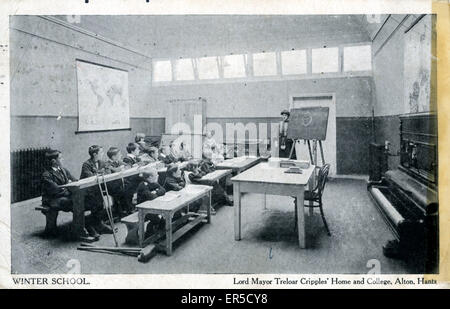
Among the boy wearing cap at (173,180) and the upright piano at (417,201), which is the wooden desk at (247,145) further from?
the upright piano at (417,201)

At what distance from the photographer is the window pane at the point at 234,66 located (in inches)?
294

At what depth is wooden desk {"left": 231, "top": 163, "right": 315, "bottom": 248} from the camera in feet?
9.40

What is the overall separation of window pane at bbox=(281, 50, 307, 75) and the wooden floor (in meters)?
4.25

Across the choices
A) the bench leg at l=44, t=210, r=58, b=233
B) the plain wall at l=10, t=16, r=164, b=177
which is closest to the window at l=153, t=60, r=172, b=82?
the plain wall at l=10, t=16, r=164, b=177

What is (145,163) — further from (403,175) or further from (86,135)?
(403,175)

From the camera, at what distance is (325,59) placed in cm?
688

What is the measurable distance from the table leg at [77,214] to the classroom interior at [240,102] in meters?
0.10

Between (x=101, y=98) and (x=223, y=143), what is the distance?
120 inches

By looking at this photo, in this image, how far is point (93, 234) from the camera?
3188 mm

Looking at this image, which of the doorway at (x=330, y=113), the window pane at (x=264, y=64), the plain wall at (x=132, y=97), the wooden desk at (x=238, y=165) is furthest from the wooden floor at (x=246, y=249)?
the window pane at (x=264, y=64)

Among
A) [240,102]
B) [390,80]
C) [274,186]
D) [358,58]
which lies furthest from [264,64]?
[274,186]
